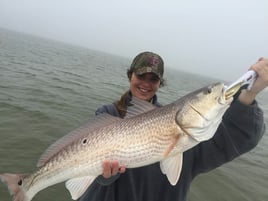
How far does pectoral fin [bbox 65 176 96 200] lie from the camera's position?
391cm

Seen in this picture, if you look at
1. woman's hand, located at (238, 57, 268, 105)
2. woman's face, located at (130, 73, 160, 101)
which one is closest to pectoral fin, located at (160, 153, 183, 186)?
woman's hand, located at (238, 57, 268, 105)

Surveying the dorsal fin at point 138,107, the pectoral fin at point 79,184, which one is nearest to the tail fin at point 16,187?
the pectoral fin at point 79,184

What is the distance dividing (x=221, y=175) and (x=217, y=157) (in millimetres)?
9311

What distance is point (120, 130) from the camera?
380cm

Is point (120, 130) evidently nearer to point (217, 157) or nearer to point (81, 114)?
point (217, 157)

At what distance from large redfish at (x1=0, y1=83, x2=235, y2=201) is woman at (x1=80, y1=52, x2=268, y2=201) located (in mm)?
226

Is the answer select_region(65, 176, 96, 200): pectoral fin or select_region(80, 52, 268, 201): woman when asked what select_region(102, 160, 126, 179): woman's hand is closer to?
select_region(80, 52, 268, 201): woman

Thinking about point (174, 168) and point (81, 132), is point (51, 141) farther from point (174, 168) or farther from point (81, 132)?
point (174, 168)

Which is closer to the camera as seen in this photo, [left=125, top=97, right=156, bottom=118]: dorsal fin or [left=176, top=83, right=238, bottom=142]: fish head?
[left=176, top=83, right=238, bottom=142]: fish head

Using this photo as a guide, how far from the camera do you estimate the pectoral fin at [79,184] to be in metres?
3.91

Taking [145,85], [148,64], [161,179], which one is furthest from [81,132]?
[148,64]

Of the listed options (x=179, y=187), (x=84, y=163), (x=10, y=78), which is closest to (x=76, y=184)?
(x=84, y=163)

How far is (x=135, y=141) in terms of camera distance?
3.71 meters

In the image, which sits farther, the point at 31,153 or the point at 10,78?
the point at 10,78
